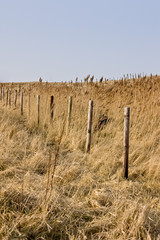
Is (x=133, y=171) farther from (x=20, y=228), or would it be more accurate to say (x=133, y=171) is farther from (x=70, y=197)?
(x=20, y=228)

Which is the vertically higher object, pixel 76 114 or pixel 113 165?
pixel 76 114

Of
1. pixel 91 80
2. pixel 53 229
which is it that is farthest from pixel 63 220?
pixel 91 80

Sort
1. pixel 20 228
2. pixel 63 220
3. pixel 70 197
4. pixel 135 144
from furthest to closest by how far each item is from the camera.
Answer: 1. pixel 135 144
2. pixel 70 197
3. pixel 63 220
4. pixel 20 228

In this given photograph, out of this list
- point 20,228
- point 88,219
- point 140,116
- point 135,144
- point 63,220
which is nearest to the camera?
point 20,228

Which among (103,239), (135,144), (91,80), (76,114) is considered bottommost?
(103,239)

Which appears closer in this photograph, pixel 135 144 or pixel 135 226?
pixel 135 226

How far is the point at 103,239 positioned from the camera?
2.08 metres

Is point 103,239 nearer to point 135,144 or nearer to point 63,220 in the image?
point 63,220

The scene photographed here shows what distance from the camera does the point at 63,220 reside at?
221 cm

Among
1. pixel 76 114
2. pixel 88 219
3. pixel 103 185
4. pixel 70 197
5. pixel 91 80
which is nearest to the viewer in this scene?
pixel 88 219

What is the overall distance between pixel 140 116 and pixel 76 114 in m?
1.81

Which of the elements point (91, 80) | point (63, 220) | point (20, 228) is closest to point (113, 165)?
point (63, 220)

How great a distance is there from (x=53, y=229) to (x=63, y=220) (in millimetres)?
124

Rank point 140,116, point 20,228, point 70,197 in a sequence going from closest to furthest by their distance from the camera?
point 20,228
point 70,197
point 140,116
